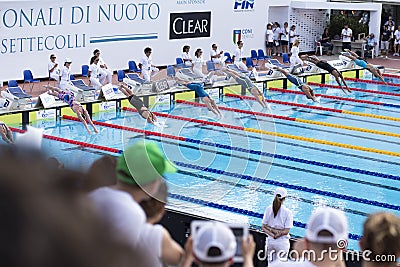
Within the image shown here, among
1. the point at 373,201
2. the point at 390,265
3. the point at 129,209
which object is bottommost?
the point at 373,201

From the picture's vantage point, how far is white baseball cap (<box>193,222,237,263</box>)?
1933 mm

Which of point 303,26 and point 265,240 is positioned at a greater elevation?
point 303,26

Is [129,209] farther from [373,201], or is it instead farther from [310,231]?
[373,201]

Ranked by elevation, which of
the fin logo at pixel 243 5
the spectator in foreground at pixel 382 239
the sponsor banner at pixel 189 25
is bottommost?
the spectator in foreground at pixel 382 239

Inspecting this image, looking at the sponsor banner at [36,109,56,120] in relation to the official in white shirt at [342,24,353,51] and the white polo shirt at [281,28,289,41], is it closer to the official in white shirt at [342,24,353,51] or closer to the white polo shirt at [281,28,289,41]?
the white polo shirt at [281,28,289,41]

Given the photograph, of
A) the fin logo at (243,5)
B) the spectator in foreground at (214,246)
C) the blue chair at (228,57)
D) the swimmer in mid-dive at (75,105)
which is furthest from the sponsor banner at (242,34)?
the spectator in foreground at (214,246)

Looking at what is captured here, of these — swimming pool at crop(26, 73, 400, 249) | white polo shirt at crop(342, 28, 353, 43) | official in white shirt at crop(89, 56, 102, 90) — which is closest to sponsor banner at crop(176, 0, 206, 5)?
official in white shirt at crop(89, 56, 102, 90)

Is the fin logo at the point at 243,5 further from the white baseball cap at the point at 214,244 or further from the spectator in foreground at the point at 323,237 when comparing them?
the white baseball cap at the point at 214,244

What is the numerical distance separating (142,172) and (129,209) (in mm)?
406

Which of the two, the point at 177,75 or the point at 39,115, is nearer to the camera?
the point at 177,75

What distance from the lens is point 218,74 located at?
40.9 ft

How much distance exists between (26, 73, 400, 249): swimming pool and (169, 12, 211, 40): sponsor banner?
6.69 m

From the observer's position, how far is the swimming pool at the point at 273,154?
29.5ft

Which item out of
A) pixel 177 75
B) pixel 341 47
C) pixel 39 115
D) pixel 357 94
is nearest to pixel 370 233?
pixel 177 75
